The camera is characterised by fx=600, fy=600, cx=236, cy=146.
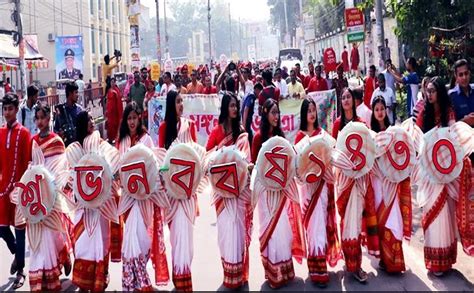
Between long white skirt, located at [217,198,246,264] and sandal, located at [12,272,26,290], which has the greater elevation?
long white skirt, located at [217,198,246,264]

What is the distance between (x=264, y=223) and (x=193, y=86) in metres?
8.26

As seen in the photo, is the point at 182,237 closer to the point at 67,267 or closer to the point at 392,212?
the point at 67,267

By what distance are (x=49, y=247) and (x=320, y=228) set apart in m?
2.28

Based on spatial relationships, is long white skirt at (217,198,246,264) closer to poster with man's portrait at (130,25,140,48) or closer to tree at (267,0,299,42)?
poster with man's portrait at (130,25,140,48)

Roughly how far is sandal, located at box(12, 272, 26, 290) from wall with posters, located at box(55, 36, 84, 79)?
991 inches

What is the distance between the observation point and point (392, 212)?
5094mm

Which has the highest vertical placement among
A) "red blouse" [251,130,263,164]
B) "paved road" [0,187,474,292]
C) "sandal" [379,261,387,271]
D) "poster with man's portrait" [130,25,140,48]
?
"poster with man's portrait" [130,25,140,48]

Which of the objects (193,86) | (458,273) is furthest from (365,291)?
(193,86)

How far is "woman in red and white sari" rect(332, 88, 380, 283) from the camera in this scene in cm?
505

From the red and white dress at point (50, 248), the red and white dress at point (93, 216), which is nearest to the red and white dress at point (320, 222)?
the red and white dress at point (93, 216)

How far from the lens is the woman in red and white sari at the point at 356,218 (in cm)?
505

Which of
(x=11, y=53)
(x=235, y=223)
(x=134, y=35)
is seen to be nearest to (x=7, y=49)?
(x=11, y=53)

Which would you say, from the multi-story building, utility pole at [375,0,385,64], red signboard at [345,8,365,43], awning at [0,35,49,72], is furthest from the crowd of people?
the multi-story building

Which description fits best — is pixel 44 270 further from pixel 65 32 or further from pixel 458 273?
pixel 65 32
